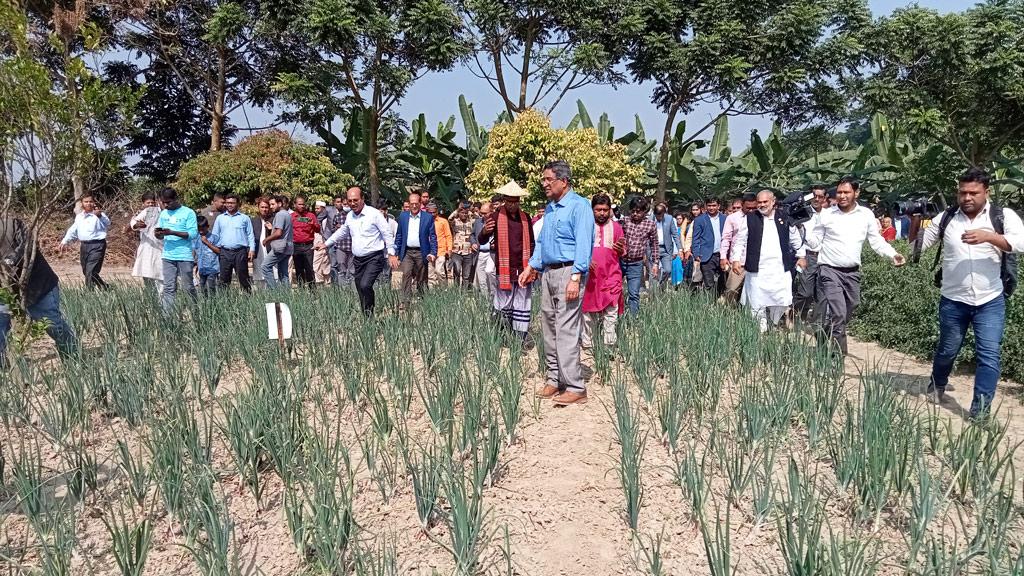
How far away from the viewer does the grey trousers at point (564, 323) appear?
12.7ft

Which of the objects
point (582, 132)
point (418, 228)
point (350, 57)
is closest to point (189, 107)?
point (350, 57)

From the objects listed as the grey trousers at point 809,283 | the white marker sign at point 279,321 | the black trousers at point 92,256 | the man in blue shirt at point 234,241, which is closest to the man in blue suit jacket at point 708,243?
the grey trousers at point 809,283

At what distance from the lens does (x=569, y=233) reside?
3836mm

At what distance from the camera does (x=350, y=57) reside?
13898 millimetres

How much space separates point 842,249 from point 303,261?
6437mm

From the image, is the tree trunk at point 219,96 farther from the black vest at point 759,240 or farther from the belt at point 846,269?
the belt at point 846,269

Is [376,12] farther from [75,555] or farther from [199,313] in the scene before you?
[75,555]

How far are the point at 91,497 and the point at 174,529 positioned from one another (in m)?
0.55

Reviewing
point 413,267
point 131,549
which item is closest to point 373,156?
point 413,267

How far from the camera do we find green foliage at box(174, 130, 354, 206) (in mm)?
13766

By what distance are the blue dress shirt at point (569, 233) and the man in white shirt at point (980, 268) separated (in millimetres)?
1931

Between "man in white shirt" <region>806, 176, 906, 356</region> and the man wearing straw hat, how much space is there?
6.96 feet

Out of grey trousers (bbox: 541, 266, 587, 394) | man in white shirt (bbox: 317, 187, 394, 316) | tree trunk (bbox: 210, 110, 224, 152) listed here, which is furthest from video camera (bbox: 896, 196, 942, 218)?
tree trunk (bbox: 210, 110, 224, 152)

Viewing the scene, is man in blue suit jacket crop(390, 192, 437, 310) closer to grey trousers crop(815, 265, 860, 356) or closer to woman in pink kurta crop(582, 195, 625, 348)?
woman in pink kurta crop(582, 195, 625, 348)
